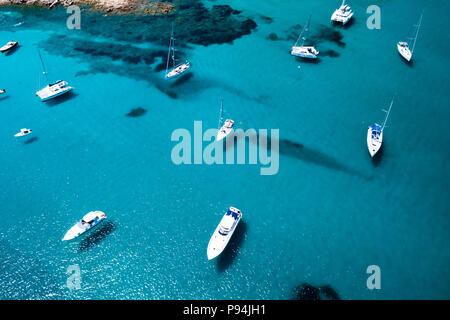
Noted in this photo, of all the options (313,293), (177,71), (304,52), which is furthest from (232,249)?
(304,52)

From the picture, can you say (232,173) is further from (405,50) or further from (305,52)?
(405,50)

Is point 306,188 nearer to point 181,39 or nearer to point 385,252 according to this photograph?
point 385,252

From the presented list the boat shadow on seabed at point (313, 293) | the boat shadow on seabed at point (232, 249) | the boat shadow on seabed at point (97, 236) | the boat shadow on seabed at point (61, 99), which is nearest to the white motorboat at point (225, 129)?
the boat shadow on seabed at point (232, 249)

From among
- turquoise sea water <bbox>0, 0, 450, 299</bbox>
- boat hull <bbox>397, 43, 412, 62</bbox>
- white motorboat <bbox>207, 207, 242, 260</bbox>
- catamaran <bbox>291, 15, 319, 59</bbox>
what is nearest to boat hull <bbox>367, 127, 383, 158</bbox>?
turquoise sea water <bbox>0, 0, 450, 299</bbox>

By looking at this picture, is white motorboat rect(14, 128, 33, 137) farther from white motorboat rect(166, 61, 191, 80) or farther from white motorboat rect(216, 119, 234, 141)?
white motorboat rect(216, 119, 234, 141)

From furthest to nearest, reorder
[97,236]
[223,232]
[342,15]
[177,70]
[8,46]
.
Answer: [342,15]
[8,46]
[177,70]
[97,236]
[223,232]

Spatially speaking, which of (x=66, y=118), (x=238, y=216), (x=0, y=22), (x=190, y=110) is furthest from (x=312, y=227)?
(x=0, y=22)
